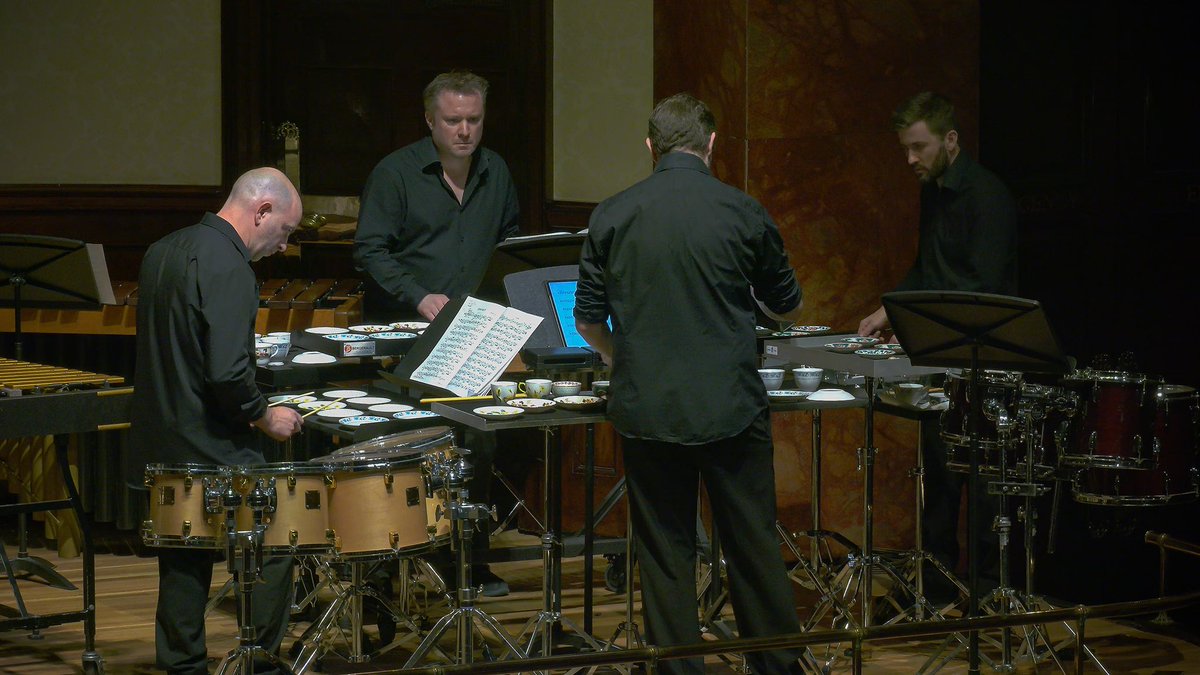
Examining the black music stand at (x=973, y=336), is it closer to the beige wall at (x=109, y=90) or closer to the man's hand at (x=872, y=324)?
the man's hand at (x=872, y=324)

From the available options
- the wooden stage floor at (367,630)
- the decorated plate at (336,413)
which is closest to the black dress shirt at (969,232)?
the wooden stage floor at (367,630)

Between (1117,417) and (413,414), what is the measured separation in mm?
2268

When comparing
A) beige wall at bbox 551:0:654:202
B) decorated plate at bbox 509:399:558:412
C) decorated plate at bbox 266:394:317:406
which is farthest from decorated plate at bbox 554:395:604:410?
beige wall at bbox 551:0:654:202

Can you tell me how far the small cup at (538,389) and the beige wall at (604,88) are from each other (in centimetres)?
317

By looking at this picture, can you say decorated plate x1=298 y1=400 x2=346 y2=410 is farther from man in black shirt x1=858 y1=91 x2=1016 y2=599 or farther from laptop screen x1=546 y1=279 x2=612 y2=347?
man in black shirt x1=858 y1=91 x2=1016 y2=599

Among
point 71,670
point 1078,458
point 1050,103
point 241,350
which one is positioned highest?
point 1050,103

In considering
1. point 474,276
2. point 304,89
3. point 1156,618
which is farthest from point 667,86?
point 1156,618

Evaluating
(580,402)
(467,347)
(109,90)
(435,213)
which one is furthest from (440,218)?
(109,90)

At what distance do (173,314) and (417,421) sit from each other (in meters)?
0.89

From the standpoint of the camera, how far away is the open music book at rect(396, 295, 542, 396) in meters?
4.77

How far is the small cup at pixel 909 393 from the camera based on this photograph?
5.22 metres

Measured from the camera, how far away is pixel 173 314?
4230 mm

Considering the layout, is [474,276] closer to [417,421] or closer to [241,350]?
[417,421]

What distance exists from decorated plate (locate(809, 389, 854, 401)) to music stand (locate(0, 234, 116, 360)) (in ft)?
8.86
